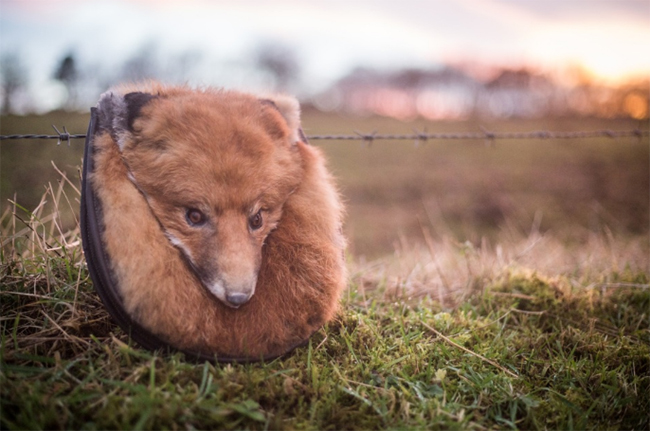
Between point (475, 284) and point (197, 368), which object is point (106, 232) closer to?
point (197, 368)

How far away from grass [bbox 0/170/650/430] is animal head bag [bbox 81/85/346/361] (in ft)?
0.52

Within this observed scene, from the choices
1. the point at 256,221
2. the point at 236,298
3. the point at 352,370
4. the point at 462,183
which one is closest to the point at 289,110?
the point at 256,221

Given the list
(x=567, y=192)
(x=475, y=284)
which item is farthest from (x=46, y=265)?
(x=567, y=192)

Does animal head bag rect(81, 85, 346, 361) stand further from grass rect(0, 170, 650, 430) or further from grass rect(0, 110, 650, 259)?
grass rect(0, 110, 650, 259)

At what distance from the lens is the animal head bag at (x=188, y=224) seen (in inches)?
74.2

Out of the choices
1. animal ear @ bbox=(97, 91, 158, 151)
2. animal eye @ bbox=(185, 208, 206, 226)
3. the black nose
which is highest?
animal ear @ bbox=(97, 91, 158, 151)

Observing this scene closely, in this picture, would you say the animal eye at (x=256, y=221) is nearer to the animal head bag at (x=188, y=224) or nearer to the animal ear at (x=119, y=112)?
the animal head bag at (x=188, y=224)

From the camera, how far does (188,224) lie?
1943 millimetres

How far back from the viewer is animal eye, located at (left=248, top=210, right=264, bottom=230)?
204cm

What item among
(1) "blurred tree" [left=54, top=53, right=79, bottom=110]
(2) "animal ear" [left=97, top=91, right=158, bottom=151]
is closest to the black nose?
(2) "animal ear" [left=97, top=91, right=158, bottom=151]

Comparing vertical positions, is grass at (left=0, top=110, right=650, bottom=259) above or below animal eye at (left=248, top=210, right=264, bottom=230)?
below

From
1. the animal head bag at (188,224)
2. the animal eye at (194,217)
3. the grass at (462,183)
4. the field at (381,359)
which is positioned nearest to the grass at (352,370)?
the field at (381,359)

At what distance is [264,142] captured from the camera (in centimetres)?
211

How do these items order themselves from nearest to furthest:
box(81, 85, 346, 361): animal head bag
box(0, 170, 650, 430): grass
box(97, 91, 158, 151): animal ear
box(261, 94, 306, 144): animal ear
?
box(0, 170, 650, 430): grass < box(81, 85, 346, 361): animal head bag < box(97, 91, 158, 151): animal ear < box(261, 94, 306, 144): animal ear
